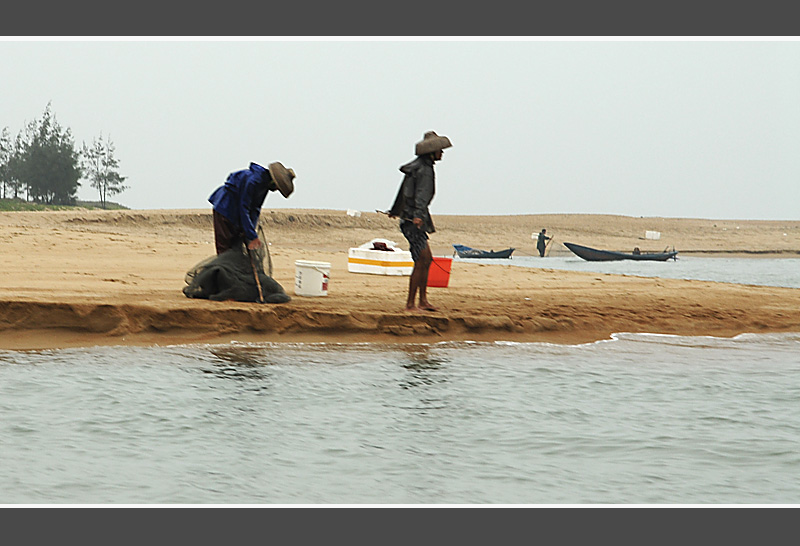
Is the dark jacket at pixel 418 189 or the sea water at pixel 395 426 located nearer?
the sea water at pixel 395 426

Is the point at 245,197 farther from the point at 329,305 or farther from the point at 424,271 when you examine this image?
the point at 424,271

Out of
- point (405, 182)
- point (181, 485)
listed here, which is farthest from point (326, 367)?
point (181, 485)

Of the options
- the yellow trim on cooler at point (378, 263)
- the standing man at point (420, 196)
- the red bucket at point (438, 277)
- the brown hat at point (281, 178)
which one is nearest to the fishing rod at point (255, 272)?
the brown hat at point (281, 178)

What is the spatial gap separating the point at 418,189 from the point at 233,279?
233 centimetres

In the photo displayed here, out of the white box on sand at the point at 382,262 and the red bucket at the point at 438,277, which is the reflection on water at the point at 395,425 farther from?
the white box on sand at the point at 382,262

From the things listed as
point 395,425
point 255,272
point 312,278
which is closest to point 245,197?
point 255,272

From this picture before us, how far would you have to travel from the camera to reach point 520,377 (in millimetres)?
8273

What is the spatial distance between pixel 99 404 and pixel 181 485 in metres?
2.08

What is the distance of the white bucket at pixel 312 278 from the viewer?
441 inches

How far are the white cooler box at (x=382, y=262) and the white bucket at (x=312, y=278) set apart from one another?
363 centimetres

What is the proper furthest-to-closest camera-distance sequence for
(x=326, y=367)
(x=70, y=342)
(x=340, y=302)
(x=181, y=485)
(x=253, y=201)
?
(x=340, y=302)
(x=253, y=201)
(x=70, y=342)
(x=326, y=367)
(x=181, y=485)

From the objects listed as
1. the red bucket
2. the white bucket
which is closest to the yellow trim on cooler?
the red bucket

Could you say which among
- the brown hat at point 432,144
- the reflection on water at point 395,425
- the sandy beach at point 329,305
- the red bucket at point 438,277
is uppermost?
the brown hat at point 432,144

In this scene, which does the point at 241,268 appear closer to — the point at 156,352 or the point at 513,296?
the point at 156,352
